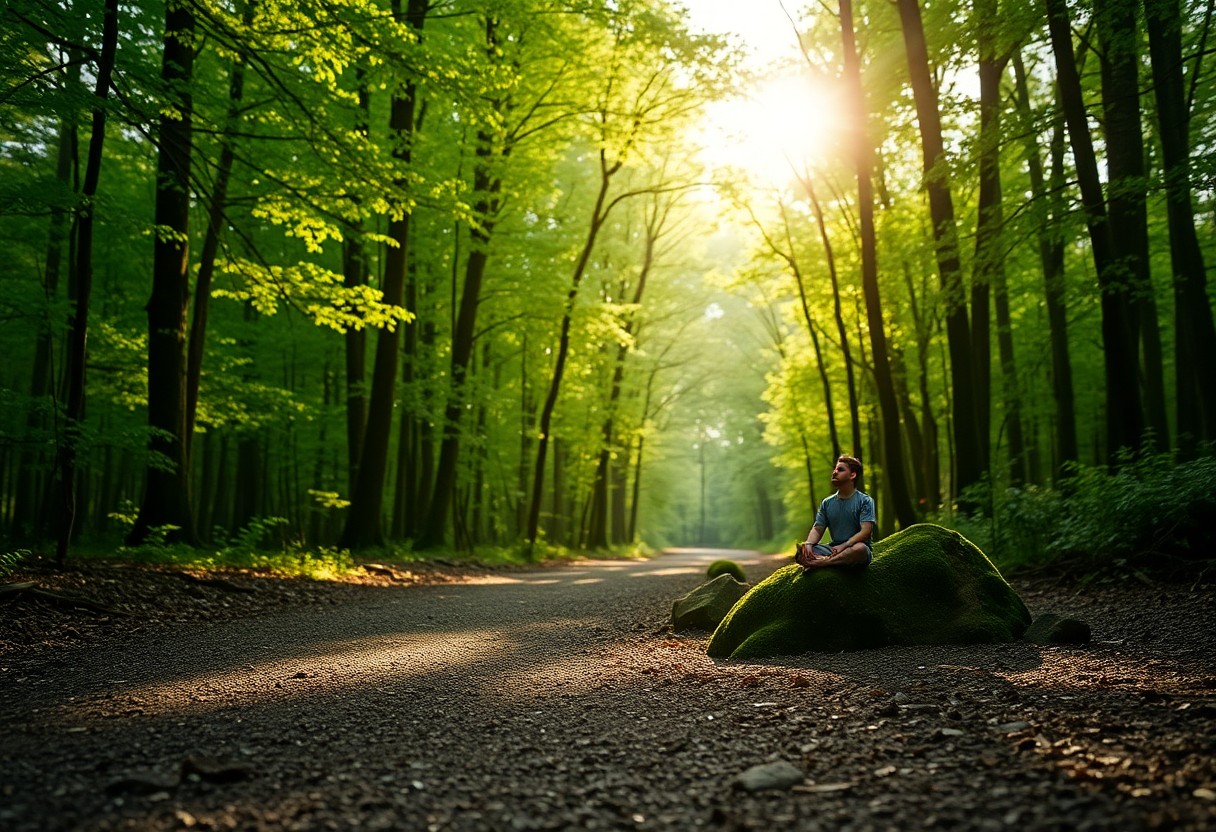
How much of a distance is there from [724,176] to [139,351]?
1449 cm

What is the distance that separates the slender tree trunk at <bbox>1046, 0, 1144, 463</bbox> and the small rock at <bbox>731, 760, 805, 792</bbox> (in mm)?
8159

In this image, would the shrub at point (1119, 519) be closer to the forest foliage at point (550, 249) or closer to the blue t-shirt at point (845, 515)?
the forest foliage at point (550, 249)

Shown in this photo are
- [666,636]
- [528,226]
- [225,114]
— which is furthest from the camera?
[528,226]

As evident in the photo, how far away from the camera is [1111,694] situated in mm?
3779

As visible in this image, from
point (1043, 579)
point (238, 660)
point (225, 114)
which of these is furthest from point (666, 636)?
point (225, 114)

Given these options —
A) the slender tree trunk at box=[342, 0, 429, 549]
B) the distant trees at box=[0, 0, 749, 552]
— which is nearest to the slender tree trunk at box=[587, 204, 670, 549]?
the distant trees at box=[0, 0, 749, 552]

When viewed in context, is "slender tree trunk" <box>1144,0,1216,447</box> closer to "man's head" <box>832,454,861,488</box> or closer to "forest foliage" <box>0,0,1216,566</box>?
"forest foliage" <box>0,0,1216,566</box>

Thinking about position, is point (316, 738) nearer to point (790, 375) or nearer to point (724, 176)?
point (724, 176)

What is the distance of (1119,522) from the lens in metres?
7.86

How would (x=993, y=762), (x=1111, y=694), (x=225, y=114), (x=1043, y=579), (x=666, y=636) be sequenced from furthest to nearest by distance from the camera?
(x=225, y=114)
(x=1043, y=579)
(x=666, y=636)
(x=1111, y=694)
(x=993, y=762)

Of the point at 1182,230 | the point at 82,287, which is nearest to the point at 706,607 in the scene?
the point at 82,287

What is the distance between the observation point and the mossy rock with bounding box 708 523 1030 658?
18.2ft

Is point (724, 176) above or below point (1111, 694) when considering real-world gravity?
above

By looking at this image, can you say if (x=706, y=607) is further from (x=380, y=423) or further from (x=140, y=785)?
(x=380, y=423)
